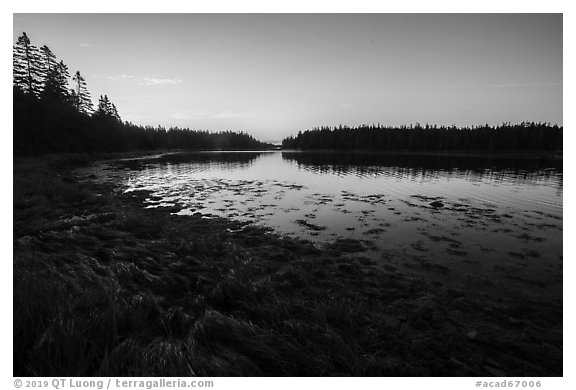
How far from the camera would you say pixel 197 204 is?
1783cm

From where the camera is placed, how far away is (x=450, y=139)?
145 metres

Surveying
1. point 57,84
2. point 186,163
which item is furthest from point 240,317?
point 57,84

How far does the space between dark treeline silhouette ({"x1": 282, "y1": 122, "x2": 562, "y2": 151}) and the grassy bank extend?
149 meters

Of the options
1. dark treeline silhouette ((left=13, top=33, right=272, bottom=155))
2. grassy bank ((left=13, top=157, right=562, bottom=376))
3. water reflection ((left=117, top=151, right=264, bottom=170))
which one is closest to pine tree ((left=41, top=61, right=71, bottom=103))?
dark treeline silhouette ((left=13, top=33, right=272, bottom=155))

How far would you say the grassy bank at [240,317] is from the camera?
3.41m

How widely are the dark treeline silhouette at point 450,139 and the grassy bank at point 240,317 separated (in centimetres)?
14866

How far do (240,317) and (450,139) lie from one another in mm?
173628

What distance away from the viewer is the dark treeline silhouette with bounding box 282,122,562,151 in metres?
128

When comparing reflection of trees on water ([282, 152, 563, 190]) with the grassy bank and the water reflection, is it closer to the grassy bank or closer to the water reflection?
the water reflection

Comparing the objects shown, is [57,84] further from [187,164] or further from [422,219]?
[422,219]

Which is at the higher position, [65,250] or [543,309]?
[65,250]
